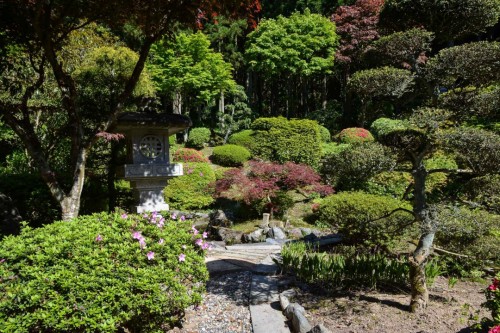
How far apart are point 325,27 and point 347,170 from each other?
17.0 meters

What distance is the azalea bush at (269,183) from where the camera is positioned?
30.3 feet

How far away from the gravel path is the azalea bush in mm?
4427

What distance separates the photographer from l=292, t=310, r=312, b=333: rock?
10.4ft

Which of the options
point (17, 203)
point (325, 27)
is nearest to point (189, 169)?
point (17, 203)

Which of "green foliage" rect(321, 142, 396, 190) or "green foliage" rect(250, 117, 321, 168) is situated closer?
"green foliage" rect(321, 142, 396, 190)

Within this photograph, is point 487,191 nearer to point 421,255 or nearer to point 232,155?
point 421,255

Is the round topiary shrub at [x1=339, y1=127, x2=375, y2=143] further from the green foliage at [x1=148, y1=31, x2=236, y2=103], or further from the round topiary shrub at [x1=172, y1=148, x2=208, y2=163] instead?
the green foliage at [x1=148, y1=31, x2=236, y2=103]

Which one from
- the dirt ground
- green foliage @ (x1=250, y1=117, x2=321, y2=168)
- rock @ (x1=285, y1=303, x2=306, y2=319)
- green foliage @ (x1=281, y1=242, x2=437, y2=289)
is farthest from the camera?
green foliage @ (x1=250, y1=117, x2=321, y2=168)

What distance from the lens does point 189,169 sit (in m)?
10.7

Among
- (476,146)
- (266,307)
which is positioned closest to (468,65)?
(476,146)

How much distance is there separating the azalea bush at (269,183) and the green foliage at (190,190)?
0.76 m

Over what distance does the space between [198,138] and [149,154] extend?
12.0m

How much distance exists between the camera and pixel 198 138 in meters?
17.9

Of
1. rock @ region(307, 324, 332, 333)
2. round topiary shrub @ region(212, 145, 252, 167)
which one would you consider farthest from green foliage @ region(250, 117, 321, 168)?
rock @ region(307, 324, 332, 333)
